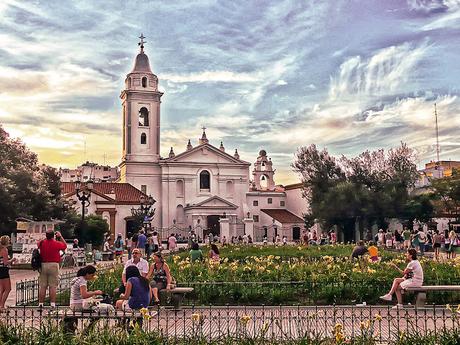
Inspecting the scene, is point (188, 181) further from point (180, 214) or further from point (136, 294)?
point (136, 294)

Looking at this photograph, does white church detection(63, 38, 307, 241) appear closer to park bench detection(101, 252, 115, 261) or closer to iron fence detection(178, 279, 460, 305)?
park bench detection(101, 252, 115, 261)

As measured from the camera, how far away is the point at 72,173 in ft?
341

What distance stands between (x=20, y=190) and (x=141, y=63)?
1539 inches

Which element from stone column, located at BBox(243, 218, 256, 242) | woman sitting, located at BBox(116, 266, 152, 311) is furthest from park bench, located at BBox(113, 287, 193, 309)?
stone column, located at BBox(243, 218, 256, 242)

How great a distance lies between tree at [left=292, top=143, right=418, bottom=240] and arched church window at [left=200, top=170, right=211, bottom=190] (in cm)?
1343

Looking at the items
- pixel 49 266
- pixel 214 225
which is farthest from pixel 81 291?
pixel 214 225

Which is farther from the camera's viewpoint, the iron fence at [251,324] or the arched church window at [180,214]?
the arched church window at [180,214]

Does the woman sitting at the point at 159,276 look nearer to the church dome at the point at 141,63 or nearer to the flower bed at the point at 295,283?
the flower bed at the point at 295,283

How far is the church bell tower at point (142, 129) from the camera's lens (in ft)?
219

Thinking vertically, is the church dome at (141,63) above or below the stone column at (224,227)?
above

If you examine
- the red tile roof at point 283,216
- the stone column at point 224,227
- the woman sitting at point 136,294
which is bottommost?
the woman sitting at point 136,294

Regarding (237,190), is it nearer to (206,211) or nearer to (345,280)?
(206,211)

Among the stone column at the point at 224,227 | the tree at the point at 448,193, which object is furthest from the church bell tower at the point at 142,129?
the tree at the point at 448,193

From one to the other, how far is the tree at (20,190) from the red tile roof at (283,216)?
33.8 metres
